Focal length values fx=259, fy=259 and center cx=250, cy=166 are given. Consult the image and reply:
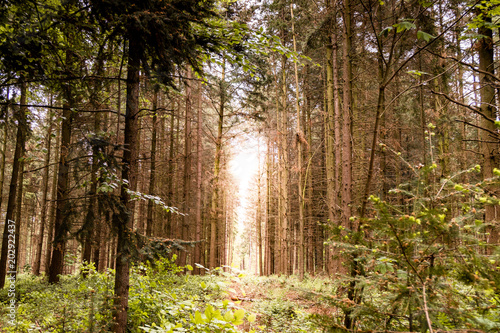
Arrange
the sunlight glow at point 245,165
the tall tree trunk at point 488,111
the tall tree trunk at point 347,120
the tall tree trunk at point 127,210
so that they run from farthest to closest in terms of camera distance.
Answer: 1. the sunlight glow at point 245,165
2. the tall tree trunk at point 347,120
3. the tall tree trunk at point 488,111
4. the tall tree trunk at point 127,210

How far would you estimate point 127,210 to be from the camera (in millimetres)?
3721

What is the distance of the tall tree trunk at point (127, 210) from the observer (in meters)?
3.64

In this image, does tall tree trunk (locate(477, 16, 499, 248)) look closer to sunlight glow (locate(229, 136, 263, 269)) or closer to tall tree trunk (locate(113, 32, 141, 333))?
tall tree trunk (locate(113, 32, 141, 333))

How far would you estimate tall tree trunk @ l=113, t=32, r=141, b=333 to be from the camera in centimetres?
364

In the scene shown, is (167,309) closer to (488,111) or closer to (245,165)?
(488,111)

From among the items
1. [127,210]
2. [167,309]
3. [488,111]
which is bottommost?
[167,309]

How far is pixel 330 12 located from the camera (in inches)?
313

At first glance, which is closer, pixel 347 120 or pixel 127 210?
pixel 127 210

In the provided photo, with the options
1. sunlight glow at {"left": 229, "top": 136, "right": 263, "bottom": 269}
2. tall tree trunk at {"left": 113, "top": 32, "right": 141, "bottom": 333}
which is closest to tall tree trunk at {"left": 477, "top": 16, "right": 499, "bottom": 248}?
tall tree trunk at {"left": 113, "top": 32, "right": 141, "bottom": 333}

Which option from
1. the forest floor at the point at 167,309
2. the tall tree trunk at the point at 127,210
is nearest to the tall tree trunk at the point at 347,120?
the forest floor at the point at 167,309

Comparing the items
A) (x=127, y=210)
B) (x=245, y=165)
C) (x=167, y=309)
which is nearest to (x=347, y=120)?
(x=127, y=210)

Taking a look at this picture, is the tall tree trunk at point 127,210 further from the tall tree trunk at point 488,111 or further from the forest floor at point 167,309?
the tall tree trunk at point 488,111

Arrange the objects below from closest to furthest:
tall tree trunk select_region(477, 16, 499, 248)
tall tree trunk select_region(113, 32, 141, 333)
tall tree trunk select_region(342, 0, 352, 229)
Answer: tall tree trunk select_region(113, 32, 141, 333), tall tree trunk select_region(477, 16, 499, 248), tall tree trunk select_region(342, 0, 352, 229)

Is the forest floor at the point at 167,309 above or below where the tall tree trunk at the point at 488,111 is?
below
